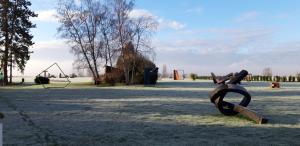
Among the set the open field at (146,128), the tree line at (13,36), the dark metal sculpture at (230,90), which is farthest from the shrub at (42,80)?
the dark metal sculpture at (230,90)

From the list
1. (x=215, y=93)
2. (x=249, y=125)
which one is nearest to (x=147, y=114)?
(x=215, y=93)

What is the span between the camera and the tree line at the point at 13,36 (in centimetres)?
5475

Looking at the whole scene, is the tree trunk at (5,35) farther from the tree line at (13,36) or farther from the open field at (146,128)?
the open field at (146,128)

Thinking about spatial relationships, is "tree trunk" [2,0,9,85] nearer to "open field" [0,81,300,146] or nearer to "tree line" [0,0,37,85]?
"tree line" [0,0,37,85]

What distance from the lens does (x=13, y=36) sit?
55.5m

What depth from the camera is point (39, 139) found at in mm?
10203

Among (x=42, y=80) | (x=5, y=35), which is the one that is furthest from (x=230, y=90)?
(x=5, y=35)

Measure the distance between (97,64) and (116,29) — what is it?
4924mm

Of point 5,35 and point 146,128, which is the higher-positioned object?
point 5,35

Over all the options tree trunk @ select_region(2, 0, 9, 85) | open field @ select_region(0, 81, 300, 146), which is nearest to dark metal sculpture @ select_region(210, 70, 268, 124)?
open field @ select_region(0, 81, 300, 146)

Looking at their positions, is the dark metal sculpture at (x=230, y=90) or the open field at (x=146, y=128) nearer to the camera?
the open field at (x=146, y=128)

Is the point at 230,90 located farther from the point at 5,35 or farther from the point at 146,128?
the point at 5,35

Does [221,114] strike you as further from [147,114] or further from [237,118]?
[147,114]

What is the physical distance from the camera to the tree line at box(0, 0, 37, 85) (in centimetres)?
5475
